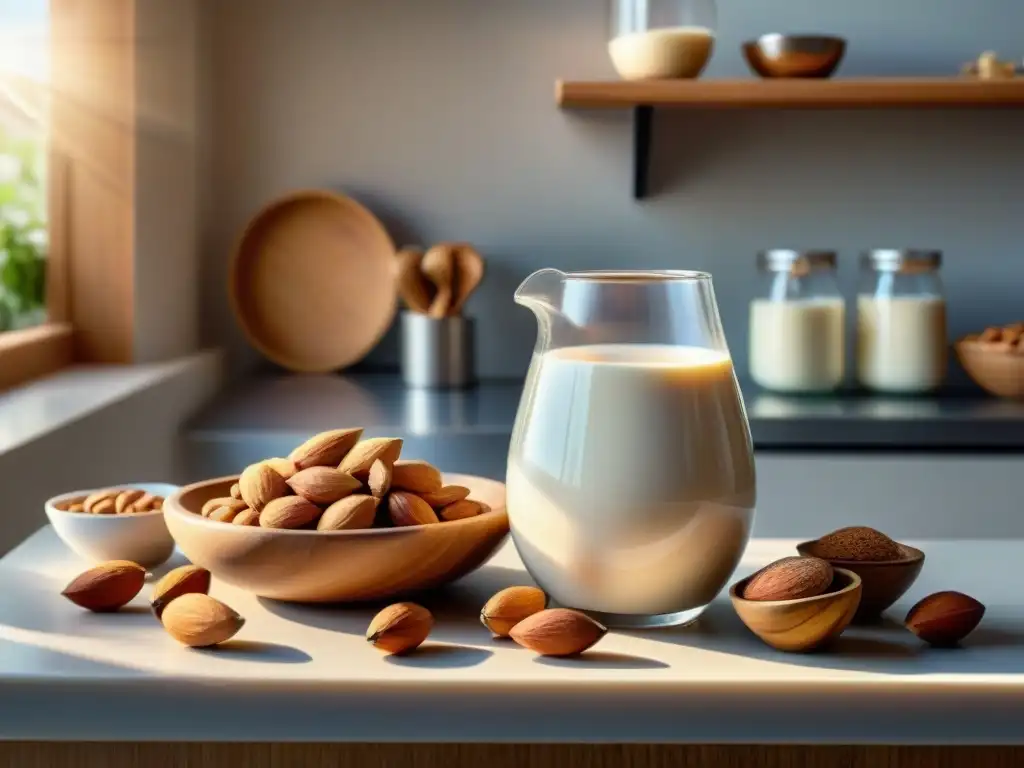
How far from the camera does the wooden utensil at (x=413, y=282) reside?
2.28m

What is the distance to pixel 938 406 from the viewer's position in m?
2.06

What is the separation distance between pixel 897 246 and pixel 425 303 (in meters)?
0.99

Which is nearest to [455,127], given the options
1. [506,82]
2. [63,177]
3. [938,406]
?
[506,82]

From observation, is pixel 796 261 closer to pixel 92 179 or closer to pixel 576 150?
pixel 576 150

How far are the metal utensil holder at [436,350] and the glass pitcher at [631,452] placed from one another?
1553mm

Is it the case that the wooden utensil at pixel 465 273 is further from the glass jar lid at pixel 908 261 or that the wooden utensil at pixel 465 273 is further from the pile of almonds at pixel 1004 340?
the pile of almonds at pixel 1004 340

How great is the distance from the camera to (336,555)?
69 cm

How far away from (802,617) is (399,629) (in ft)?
0.70

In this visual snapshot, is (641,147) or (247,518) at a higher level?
(641,147)

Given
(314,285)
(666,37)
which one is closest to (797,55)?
(666,37)

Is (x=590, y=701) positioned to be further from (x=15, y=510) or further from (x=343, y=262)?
(x=343, y=262)

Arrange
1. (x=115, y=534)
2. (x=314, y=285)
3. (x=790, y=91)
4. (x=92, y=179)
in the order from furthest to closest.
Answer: (x=314, y=285)
(x=790, y=91)
(x=92, y=179)
(x=115, y=534)

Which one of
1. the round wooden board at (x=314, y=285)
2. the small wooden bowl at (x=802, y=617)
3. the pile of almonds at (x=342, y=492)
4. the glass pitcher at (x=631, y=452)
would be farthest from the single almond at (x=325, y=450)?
the round wooden board at (x=314, y=285)

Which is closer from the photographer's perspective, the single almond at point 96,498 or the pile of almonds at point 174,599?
the pile of almonds at point 174,599
